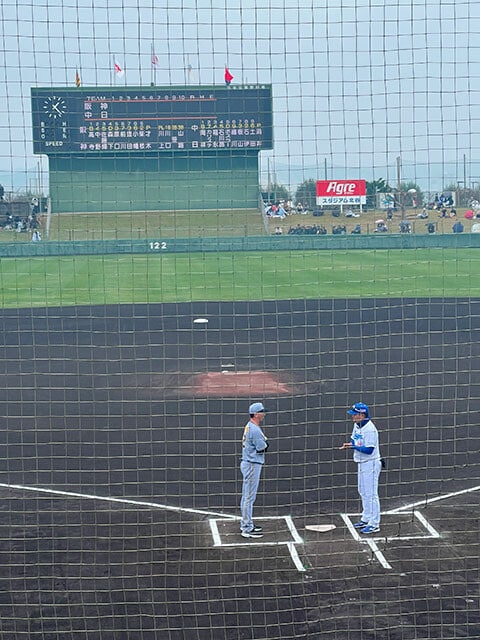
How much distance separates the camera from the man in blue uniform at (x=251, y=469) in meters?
11.3

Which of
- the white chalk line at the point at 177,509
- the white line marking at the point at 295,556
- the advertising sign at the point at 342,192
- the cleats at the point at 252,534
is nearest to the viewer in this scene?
the white line marking at the point at 295,556

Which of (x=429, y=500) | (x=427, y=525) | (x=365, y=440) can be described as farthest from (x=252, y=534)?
(x=429, y=500)

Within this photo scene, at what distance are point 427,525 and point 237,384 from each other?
8.55m

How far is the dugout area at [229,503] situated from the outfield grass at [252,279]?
11.0 m

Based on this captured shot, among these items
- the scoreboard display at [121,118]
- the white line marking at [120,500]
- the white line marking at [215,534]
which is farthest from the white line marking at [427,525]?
the scoreboard display at [121,118]

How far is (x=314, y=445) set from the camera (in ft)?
50.2

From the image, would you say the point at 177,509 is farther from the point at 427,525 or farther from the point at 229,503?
the point at 427,525

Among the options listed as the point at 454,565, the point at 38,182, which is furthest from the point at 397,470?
the point at 38,182

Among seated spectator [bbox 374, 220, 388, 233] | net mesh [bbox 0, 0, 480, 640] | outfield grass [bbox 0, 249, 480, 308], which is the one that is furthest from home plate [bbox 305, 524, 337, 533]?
outfield grass [bbox 0, 249, 480, 308]

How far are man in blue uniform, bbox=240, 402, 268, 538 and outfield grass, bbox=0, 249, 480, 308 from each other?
1998cm

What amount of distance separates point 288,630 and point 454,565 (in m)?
2.42

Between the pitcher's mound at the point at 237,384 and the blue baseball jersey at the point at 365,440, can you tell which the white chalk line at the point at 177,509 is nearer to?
the blue baseball jersey at the point at 365,440

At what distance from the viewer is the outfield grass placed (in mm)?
33781

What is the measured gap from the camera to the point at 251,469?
1149cm
